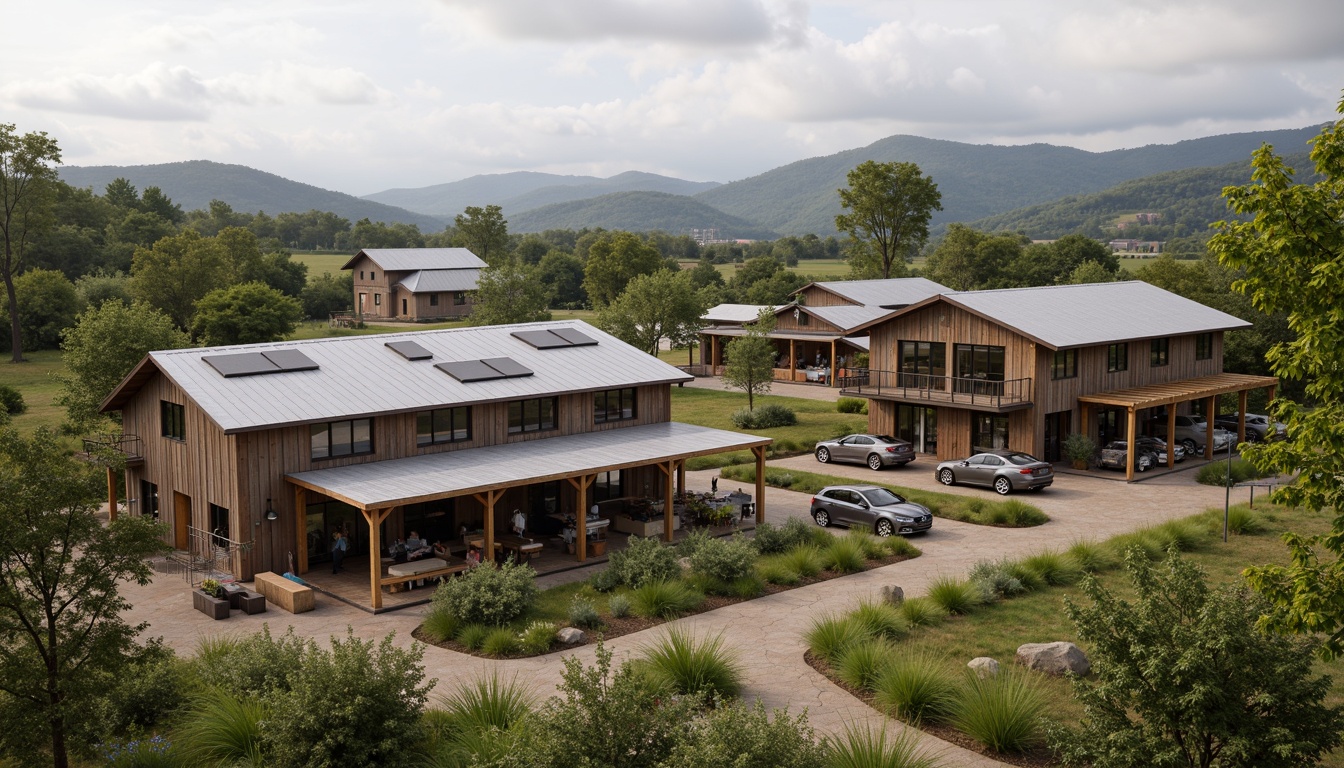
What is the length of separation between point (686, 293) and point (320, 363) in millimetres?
36311

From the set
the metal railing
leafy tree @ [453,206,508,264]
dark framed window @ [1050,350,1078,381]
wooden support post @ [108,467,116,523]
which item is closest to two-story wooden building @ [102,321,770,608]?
wooden support post @ [108,467,116,523]

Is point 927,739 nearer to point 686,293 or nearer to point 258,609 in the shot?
point 258,609

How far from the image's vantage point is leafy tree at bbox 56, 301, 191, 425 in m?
34.6

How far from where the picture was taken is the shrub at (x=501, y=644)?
64.8 feet

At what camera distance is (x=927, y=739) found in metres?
15.6

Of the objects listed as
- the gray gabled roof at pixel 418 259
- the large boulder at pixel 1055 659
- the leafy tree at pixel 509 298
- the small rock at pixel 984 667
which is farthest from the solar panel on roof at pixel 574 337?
the gray gabled roof at pixel 418 259

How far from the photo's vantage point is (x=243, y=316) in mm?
58188

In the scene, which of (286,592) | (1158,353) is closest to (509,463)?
(286,592)

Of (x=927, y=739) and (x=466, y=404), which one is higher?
(x=466, y=404)

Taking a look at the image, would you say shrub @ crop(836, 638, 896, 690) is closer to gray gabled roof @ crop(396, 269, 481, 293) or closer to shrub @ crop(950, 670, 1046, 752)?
shrub @ crop(950, 670, 1046, 752)

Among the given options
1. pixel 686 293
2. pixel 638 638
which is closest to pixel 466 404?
pixel 638 638

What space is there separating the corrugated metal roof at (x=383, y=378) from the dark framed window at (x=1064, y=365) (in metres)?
13.9

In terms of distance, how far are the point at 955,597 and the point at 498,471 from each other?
439 inches

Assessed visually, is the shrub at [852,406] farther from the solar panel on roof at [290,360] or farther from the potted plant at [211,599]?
the potted plant at [211,599]
